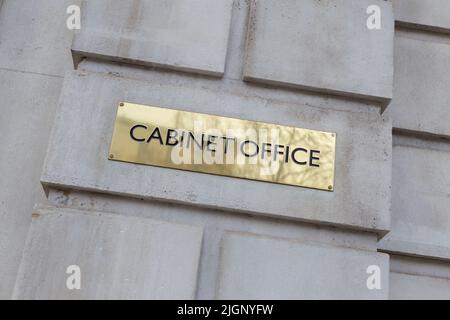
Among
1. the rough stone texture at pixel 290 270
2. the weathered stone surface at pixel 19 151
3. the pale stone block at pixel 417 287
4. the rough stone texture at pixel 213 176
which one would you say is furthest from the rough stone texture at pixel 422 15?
the weathered stone surface at pixel 19 151

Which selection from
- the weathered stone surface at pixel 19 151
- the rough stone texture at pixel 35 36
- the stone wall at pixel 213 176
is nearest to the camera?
the stone wall at pixel 213 176

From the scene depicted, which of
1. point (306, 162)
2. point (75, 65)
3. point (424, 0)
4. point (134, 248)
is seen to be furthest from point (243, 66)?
point (424, 0)

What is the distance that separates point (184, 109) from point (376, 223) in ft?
4.01

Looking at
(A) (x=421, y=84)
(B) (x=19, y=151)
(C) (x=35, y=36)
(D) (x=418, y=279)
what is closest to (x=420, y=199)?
(D) (x=418, y=279)

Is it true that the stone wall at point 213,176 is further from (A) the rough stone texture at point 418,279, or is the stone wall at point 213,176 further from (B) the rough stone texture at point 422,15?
(B) the rough stone texture at point 422,15

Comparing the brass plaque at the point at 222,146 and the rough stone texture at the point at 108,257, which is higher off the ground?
the brass plaque at the point at 222,146

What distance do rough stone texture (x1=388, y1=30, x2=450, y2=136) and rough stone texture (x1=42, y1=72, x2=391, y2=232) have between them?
56 cm

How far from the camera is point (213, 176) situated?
3.30m

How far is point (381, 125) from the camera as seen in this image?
355cm

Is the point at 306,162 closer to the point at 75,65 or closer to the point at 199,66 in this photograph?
the point at 199,66

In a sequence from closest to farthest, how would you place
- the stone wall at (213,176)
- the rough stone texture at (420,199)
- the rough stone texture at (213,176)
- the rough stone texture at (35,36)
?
the stone wall at (213,176)
the rough stone texture at (213,176)
the rough stone texture at (420,199)
the rough stone texture at (35,36)

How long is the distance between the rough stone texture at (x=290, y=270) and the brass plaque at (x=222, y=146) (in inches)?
13.9

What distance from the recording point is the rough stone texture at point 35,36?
392 centimetres

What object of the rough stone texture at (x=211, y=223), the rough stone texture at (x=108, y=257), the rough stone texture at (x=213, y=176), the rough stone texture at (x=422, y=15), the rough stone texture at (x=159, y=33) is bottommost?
the rough stone texture at (x=108, y=257)
